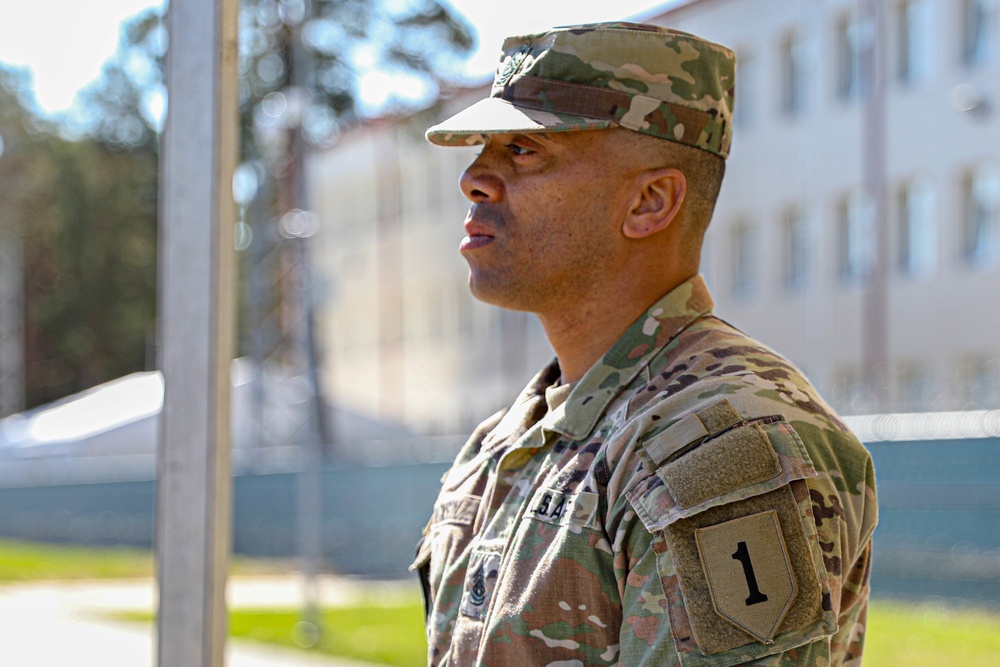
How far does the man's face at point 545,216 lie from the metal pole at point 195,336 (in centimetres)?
59

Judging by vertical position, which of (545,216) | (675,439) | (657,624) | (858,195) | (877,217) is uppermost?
(858,195)

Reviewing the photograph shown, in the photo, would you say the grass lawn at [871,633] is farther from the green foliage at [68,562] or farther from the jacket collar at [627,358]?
the jacket collar at [627,358]

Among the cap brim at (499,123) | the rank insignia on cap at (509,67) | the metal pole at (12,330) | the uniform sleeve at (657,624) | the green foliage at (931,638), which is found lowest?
the green foliage at (931,638)

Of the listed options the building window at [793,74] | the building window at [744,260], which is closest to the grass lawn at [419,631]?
the building window at [793,74]

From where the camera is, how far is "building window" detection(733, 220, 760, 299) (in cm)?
2217

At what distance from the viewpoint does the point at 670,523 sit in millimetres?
1729

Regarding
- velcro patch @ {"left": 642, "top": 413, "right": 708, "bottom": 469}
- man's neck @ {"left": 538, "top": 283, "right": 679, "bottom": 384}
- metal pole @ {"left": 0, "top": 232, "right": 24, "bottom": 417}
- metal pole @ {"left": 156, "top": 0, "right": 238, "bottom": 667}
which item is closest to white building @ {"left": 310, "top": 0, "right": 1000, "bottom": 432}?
metal pole @ {"left": 0, "top": 232, "right": 24, "bottom": 417}

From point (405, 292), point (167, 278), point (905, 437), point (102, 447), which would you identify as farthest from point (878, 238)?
point (167, 278)

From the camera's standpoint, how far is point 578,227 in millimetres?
2166

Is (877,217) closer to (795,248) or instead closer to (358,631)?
(795,248)

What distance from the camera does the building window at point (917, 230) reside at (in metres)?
19.5

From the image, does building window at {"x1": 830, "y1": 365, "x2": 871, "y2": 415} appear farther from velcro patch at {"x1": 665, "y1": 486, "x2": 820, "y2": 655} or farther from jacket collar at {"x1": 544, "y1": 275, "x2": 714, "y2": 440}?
velcro patch at {"x1": 665, "y1": 486, "x2": 820, "y2": 655}

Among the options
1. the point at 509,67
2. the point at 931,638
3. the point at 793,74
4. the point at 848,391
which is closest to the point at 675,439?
the point at 509,67

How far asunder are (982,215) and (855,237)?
2.03m
